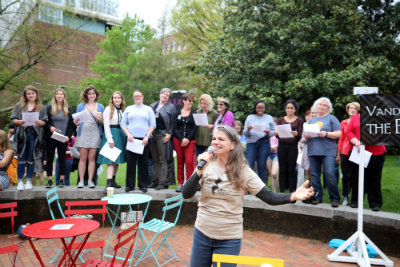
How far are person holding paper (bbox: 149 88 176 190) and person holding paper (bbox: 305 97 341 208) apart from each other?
275 cm

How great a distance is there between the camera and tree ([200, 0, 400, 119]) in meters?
12.0

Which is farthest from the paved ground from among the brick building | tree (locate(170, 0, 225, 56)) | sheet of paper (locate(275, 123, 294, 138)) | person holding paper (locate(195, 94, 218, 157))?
tree (locate(170, 0, 225, 56))

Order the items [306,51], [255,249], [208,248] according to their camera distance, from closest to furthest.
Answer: [208,248], [255,249], [306,51]

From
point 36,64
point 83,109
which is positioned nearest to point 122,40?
point 36,64

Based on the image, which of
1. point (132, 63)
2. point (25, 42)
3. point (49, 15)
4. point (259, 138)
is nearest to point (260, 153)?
point (259, 138)

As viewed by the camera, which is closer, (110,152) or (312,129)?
(312,129)

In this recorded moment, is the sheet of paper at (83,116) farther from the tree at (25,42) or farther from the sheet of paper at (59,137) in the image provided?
the tree at (25,42)

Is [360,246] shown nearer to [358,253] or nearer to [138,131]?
[358,253]

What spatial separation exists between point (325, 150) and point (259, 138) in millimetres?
1362

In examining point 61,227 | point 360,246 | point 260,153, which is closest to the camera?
point 61,227

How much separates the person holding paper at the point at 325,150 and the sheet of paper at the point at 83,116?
415cm

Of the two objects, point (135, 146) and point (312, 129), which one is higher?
point (312, 129)

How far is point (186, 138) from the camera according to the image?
20.3ft

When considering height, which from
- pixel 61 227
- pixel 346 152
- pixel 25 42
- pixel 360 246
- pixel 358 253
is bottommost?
pixel 358 253
